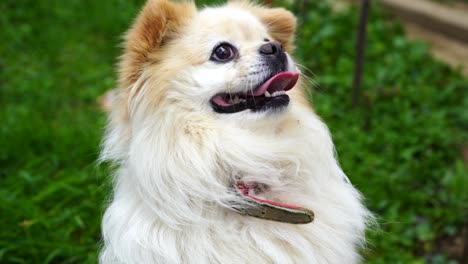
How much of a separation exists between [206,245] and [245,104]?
61cm

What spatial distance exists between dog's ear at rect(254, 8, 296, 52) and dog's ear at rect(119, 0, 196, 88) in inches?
20.7

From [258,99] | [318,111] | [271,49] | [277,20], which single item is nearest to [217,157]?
[258,99]

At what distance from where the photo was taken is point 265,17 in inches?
103

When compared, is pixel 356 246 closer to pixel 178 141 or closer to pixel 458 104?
pixel 178 141

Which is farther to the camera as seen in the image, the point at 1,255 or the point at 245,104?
the point at 1,255

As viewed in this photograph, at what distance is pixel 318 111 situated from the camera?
4160 mm

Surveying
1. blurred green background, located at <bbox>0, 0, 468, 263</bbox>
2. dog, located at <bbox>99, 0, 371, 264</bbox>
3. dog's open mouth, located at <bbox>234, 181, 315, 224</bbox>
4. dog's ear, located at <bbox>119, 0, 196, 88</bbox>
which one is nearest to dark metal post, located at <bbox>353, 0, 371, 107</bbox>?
blurred green background, located at <bbox>0, 0, 468, 263</bbox>

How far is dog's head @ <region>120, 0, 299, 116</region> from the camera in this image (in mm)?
2184

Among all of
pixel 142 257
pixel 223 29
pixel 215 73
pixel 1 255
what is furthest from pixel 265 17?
pixel 1 255

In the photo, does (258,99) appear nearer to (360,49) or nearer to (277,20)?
(277,20)

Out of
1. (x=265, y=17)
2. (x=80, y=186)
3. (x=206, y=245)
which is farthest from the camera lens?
(x=80, y=186)

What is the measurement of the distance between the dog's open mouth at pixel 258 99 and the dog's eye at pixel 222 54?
0.17 m

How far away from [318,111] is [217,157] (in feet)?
7.16

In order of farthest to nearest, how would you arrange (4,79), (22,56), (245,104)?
(22,56) < (4,79) < (245,104)
